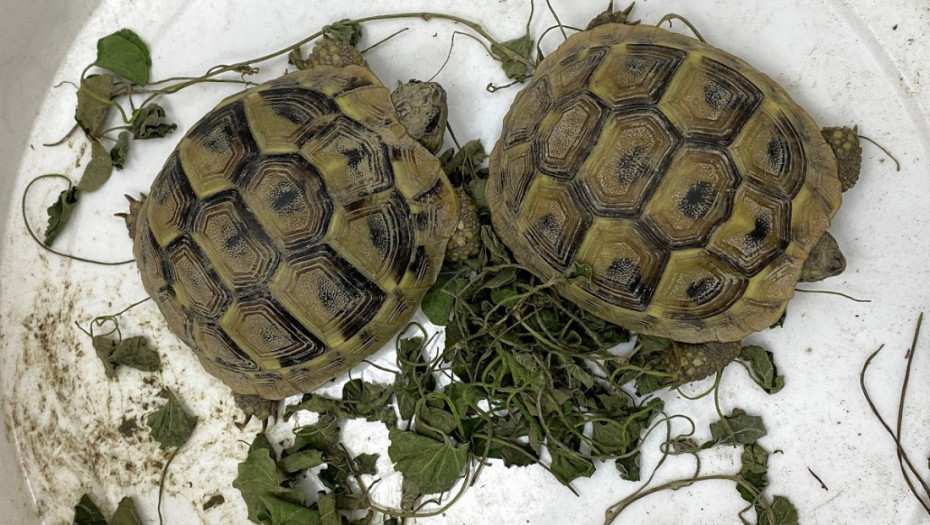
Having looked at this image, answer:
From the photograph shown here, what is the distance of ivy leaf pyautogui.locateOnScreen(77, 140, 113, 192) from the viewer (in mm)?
2541

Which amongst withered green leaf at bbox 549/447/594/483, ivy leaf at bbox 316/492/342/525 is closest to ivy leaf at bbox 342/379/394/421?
ivy leaf at bbox 316/492/342/525

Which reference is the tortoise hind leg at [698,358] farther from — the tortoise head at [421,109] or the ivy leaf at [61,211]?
the ivy leaf at [61,211]

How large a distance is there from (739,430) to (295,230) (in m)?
1.76

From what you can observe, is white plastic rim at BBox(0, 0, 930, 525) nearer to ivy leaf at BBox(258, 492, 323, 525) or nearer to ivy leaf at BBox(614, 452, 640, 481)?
ivy leaf at BBox(614, 452, 640, 481)

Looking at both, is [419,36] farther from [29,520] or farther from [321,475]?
[29,520]

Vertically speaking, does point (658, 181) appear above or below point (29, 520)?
above

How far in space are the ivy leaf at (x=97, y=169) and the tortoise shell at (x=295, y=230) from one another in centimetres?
62

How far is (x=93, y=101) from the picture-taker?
2.52m

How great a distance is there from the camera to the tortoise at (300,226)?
189cm

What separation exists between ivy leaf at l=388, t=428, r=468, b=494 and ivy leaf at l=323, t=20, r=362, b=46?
1.53m

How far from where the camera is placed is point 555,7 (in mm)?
2381

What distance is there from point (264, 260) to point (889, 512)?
8.09 ft

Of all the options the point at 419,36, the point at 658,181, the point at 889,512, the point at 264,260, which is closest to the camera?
the point at 658,181

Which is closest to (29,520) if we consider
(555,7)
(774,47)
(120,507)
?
(120,507)
